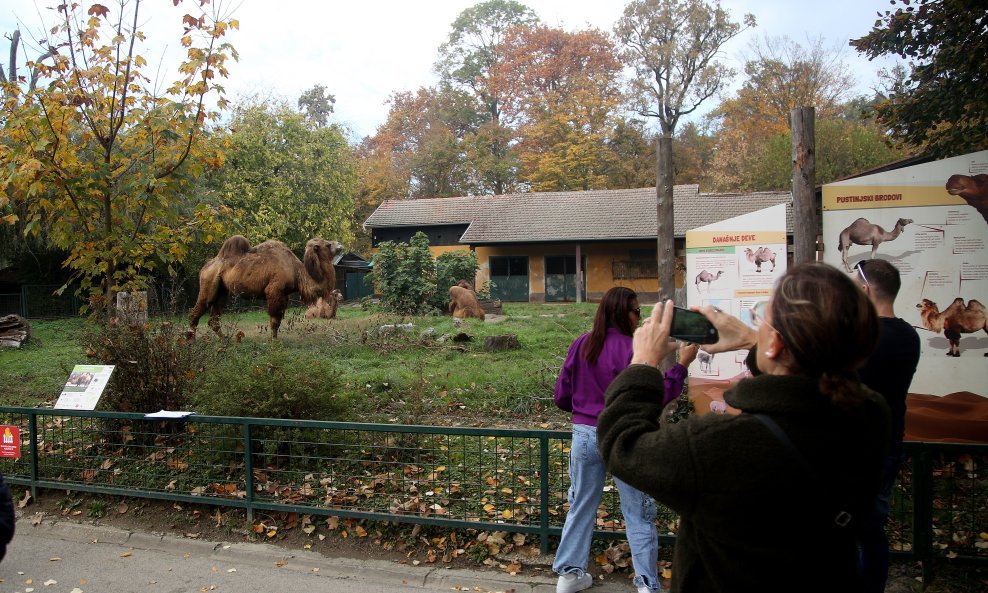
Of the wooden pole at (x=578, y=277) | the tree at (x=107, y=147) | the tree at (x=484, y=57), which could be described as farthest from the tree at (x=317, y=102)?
the tree at (x=107, y=147)

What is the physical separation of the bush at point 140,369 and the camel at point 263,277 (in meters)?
6.53

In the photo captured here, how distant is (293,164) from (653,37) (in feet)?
72.6

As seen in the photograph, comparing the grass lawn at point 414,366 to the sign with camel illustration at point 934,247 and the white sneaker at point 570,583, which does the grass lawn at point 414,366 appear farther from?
the sign with camel illustration at point 934,247

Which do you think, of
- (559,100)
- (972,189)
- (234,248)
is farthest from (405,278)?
(559,100)

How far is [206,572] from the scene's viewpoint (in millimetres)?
4980

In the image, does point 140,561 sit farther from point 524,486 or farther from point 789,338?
point 789,338

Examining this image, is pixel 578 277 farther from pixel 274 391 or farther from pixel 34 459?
pixel 34 459

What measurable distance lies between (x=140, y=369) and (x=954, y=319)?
25.0 ft

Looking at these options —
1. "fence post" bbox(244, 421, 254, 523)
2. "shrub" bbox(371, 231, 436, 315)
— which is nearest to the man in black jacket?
"fence post" bbox(244, 421, 254, 523)

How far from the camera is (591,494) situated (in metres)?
4.19

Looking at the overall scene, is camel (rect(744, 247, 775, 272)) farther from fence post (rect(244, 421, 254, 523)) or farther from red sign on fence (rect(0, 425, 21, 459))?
red sign on fence (rect(0, 425, 21, 459))

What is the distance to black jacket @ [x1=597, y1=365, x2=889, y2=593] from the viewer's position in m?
1.65

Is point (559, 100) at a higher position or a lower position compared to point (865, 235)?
higher

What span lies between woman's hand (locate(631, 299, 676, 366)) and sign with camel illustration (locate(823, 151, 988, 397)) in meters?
4.66
